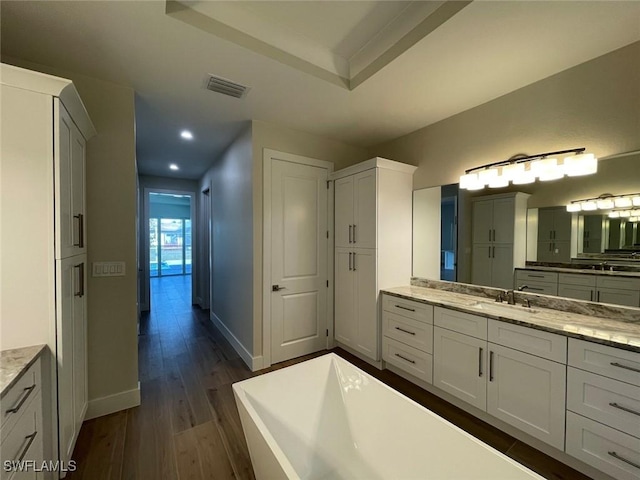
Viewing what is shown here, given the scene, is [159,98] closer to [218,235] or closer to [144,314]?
[218,235]

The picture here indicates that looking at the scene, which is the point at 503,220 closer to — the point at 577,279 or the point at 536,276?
the point at 536,276

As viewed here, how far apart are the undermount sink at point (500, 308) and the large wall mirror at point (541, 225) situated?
37 centimetres

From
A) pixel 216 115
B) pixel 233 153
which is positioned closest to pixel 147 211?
pixel 233 153

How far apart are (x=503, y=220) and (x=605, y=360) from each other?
1.28 m

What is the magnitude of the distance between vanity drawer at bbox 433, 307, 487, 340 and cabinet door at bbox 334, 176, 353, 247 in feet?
3.97

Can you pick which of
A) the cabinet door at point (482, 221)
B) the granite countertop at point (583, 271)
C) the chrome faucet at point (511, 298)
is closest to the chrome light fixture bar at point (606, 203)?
the granite countertop at point (583, 271)

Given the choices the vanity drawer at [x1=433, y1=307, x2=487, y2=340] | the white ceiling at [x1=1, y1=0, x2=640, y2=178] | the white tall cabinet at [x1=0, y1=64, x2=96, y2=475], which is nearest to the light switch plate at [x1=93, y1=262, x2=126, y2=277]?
the white tall cabinet at [x1=0, y1=64, x2=96, y2=475]

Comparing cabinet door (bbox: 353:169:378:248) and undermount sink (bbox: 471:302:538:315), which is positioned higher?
cabinet door (bbox: 353:169:378:248)

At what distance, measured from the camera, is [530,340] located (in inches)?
66.1

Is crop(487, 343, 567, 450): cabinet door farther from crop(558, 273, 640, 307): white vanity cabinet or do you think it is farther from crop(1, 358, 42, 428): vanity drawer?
crop(1, 358, 42, 428): vanity drawer

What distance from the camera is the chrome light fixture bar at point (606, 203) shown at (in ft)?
5.77

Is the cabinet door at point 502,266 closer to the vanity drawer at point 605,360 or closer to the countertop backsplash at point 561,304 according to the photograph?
the countertop backsplash at point 561,304

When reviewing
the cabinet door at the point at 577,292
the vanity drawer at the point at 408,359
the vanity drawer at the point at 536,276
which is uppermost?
the vanity drawer at the point at 536,276

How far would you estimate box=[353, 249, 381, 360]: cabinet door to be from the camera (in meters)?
2.71
